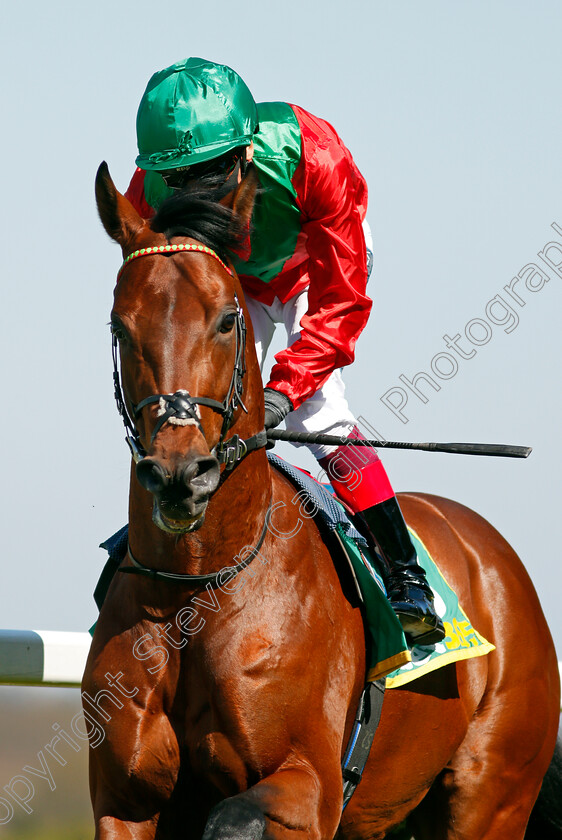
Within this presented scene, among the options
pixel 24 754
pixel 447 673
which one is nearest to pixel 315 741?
pixel 447 673

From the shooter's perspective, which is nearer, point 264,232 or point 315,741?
point 315,741

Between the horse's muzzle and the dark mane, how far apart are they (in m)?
0.77

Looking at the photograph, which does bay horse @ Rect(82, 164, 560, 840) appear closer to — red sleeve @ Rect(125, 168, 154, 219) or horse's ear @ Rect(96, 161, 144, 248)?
horse's ear @ Rect(96, 161, 144, 248)

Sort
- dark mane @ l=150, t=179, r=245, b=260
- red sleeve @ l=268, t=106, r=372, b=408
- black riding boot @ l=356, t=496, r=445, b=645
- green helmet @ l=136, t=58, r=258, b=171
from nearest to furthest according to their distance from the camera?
dark mane @ l=150, t=179, r=245, b=260 < green helmet @ l=136, t=58, r=258, b=171 < red sleeve @ l=268, t=106, r=372, b=408 < black riding boot @ l=356, t=496, r=445, b=645

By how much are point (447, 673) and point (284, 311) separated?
1494mm

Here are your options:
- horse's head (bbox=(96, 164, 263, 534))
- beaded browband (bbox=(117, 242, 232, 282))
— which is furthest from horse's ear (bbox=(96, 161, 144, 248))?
beaded browband (bbox=(117, 242, 232, 282))

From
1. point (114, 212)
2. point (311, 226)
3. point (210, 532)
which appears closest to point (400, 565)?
point (210, 532)

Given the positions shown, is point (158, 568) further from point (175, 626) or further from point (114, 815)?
point (114, 815)

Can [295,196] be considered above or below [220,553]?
above

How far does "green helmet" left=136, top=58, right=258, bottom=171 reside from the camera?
132 inches

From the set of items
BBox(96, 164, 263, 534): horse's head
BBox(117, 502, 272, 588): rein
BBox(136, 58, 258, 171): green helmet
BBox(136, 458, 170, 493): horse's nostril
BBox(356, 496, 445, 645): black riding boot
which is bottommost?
BBox(356, 496, 445, 645): black riding boot

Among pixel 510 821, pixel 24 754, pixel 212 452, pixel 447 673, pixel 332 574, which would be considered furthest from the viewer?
pixel 24 754

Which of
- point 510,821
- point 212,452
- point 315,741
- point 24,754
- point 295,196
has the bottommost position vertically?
point 24,754

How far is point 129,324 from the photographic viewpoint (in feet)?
9.60
